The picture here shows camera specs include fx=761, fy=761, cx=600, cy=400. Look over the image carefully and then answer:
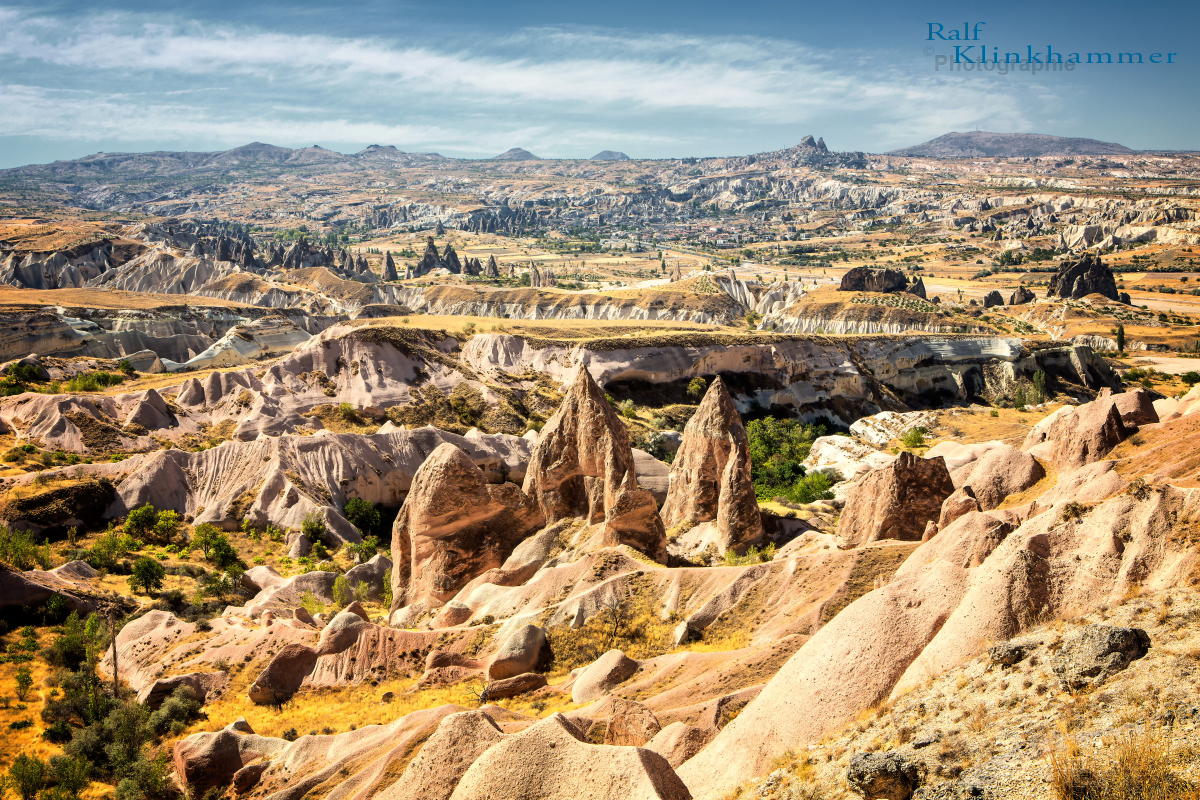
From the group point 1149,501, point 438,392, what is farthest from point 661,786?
point 438,392

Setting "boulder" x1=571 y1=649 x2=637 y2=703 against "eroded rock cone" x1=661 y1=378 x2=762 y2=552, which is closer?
"boulder" x1=571 y1=649 x2=637 y2=703

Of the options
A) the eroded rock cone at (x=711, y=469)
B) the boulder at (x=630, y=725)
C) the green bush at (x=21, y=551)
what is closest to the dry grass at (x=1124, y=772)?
the boulder at (x=630, y=725)

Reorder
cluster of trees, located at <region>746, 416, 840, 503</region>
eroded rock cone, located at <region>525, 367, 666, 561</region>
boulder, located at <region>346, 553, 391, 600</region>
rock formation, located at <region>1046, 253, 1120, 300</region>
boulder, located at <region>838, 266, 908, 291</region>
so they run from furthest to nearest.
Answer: boulder, located at <region>838, 266, 908, 291</region>, rock formation, located at <region>1046, 253, 1120, 300</region>, cluster of trees, located at <region>746, 416, 840, 503</region>, boulder, located at <region>346, 553, 391, 600</region>, eroded rock cone, located at <region>525, 367, 666, 561</region>

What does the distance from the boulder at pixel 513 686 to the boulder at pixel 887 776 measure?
10.7 m

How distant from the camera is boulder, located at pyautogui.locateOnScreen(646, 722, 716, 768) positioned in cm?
1347

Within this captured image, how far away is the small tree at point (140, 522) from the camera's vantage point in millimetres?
41281

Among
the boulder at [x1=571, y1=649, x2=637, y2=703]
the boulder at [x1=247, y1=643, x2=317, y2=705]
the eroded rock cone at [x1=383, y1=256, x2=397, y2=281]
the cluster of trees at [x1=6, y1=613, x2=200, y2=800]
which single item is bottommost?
the cluster of trees at [x1=6, y1=613, x2=200, y2=800]

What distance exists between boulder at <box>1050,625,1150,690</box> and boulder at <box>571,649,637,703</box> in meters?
9.72

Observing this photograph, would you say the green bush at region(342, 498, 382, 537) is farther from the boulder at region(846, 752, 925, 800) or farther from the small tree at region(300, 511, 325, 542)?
the boulder at region(846, 752, 925, 800)

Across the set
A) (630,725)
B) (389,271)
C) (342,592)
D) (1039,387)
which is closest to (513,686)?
(630,725)

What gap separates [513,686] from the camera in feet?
62.3

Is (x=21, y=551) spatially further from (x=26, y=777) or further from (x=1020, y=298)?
(x=1020, y=298)

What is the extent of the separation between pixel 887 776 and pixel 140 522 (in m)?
43.0

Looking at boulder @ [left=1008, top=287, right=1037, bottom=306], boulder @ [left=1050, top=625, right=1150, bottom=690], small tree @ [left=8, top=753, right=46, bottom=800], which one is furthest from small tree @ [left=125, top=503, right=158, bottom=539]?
boulder @ [left=1008, top=287, right=1037, bottom=306]
